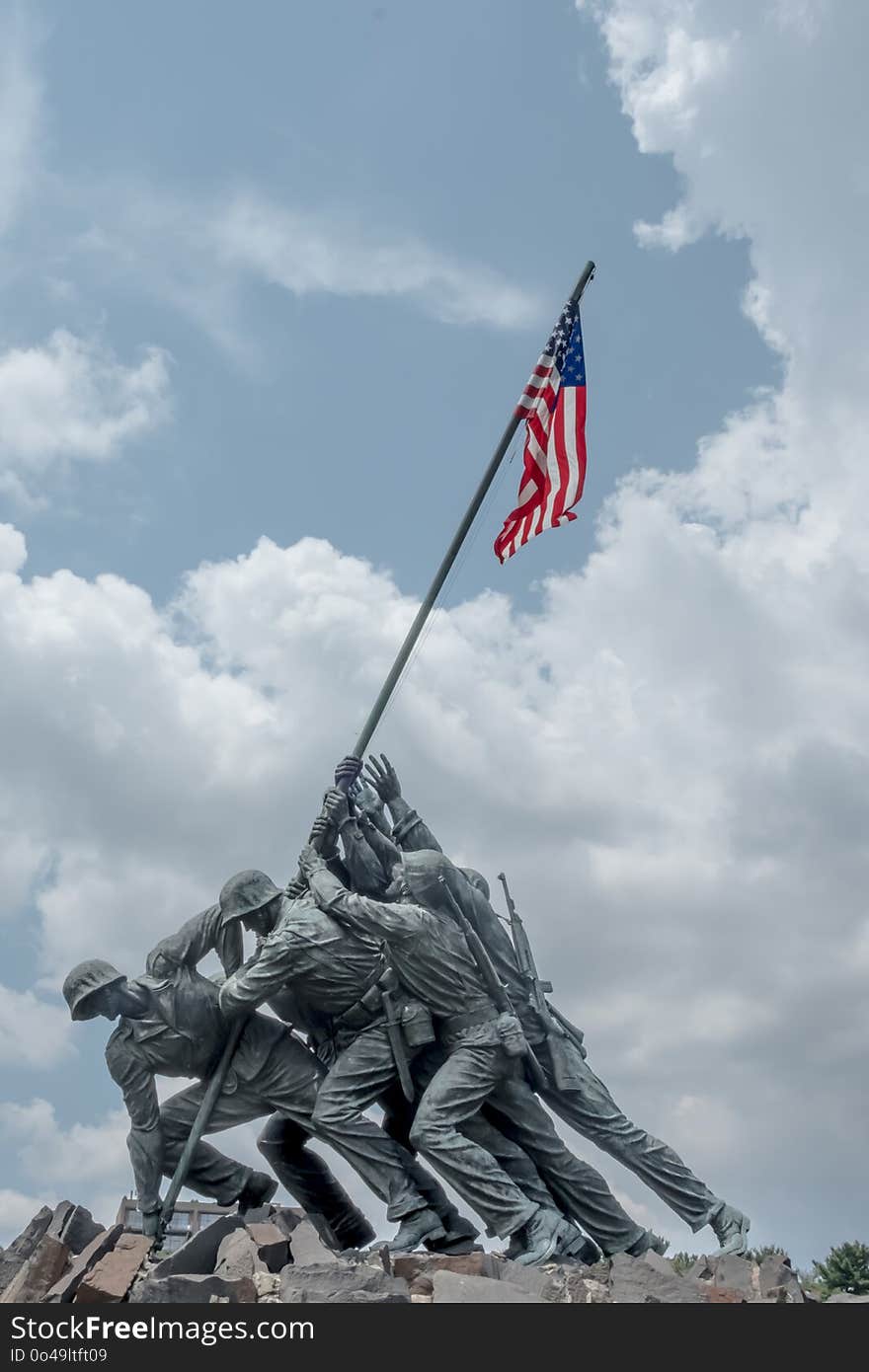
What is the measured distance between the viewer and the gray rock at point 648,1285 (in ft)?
25.3

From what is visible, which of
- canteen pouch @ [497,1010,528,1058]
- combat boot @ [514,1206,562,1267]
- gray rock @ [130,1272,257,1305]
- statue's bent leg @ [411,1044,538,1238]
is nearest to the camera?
gray rock @ [130,1272,257,1305]

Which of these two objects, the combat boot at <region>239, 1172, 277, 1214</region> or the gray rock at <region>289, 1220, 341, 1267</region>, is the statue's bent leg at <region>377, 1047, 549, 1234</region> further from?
the gray rock at <region>289, 1220, 341, 1267</region>

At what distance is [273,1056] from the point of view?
10164mm

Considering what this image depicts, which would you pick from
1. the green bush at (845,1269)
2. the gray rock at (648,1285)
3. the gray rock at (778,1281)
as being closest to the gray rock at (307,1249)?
the gray rock at (648,1285)

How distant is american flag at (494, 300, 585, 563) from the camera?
1145cm

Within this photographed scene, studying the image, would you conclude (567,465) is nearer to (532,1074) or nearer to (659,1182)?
(532,1074)

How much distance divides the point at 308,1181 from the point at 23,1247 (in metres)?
2.21

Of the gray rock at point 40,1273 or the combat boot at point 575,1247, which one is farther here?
the combat boot at point 575,1247

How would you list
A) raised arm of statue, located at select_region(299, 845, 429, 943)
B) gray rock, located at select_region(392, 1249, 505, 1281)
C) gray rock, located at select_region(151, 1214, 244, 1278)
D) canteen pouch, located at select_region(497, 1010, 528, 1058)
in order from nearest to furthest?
gray rock, located at select_region(151, 1214, 244, 1278) < gray rock, located at select_region(392, 1249, 505, 1281) < raised arm of statue, located at select_region(299, 845, 429, 943) < canteen pouch, located at select_region(497, 1010, 528, 1058)

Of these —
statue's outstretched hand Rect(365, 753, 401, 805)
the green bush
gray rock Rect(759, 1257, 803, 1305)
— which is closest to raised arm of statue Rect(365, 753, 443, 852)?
statue's outstretched hand Rect(365, 753, 401, 805)

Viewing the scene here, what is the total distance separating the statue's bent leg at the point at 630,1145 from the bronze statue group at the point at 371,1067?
0.01m

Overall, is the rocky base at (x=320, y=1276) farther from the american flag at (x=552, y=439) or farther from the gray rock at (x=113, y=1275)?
the american flag at (x=552, y=439)
